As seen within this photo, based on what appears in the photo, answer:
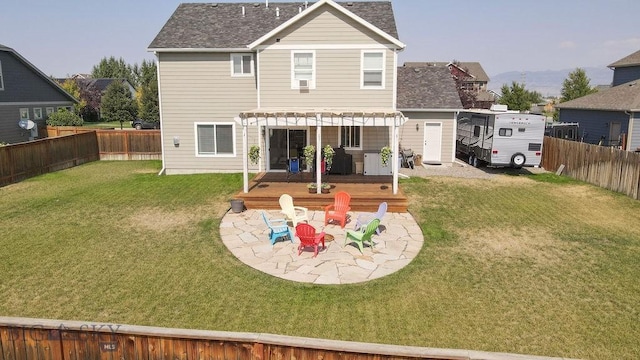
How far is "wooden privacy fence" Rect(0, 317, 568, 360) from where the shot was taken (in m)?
5.32

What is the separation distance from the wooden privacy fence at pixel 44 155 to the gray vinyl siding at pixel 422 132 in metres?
19.3

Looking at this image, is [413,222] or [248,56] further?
[248,56]

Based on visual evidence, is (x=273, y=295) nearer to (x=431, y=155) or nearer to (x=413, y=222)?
(x=413, y=222)

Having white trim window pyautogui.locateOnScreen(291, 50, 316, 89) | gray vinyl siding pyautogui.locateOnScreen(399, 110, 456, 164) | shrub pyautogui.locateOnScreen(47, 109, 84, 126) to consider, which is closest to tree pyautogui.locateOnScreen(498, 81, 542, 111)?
gray vinyl siding pyautogui.locateOnScreen(399, 110, 456, 164)

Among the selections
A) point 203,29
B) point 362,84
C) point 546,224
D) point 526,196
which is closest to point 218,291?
point 546,224

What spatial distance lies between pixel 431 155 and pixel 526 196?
7934 millimetres

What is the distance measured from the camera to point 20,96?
29.5 m

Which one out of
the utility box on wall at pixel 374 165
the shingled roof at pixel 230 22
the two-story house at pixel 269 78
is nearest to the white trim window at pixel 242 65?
the two-story house at pixel 269 78

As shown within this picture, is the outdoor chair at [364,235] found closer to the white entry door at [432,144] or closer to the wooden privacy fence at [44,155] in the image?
the white entry door at [432,144]

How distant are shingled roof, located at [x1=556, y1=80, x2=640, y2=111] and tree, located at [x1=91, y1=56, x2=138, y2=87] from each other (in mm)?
91025

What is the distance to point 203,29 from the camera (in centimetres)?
2175

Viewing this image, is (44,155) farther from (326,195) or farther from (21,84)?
(326,195)

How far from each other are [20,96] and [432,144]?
2795 cm

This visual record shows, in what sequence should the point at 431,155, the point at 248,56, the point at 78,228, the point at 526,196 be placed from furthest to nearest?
the point at 431,155, the point at 248,56, the point at 526,196, the point at 78,228
